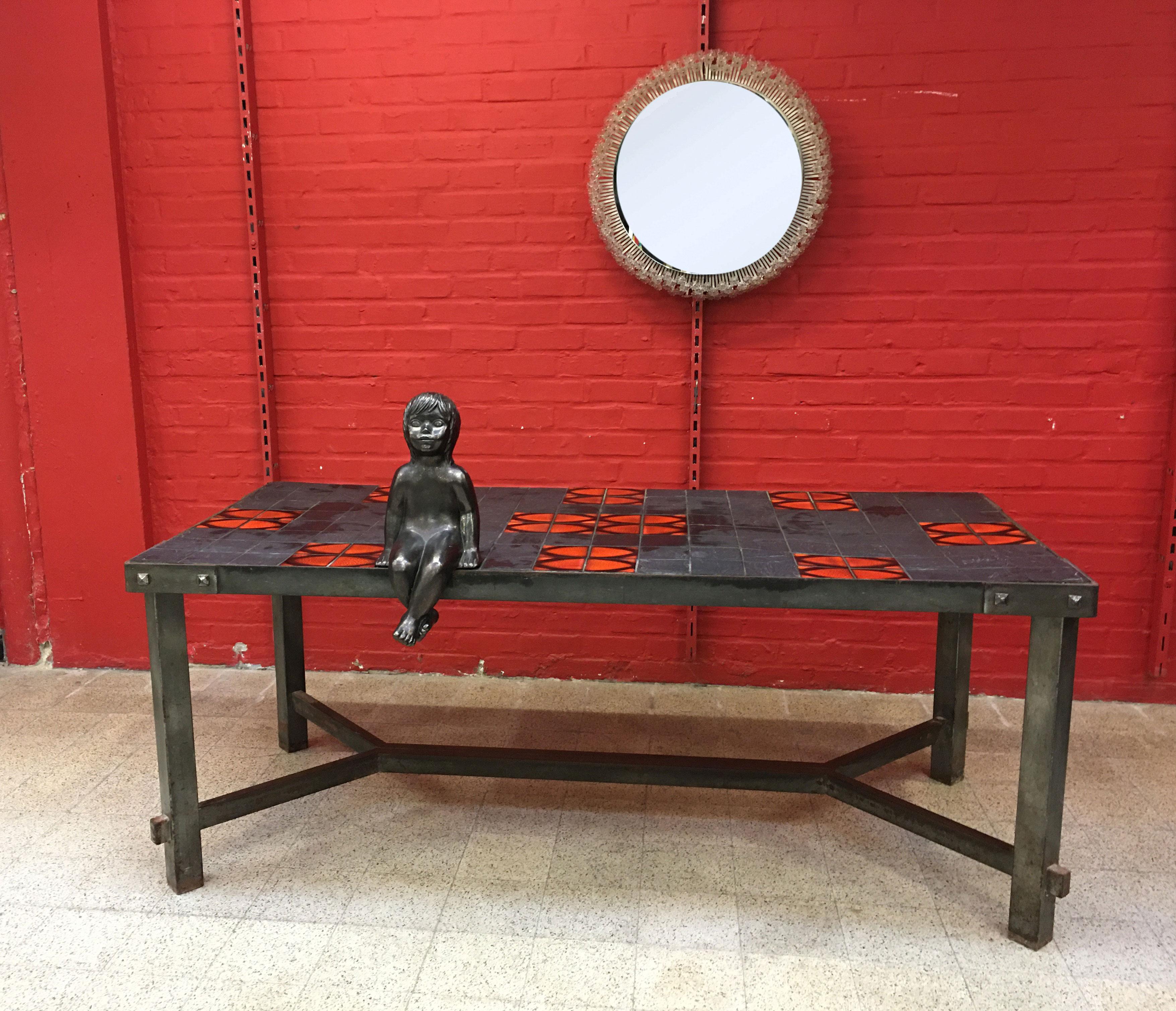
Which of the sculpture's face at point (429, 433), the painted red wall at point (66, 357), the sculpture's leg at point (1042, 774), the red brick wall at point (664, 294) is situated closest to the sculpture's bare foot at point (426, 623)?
the sculpture's face at point (429, 433)

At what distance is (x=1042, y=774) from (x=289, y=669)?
6.60 feet

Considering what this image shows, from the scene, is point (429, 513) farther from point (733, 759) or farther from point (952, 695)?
point (952, 695)

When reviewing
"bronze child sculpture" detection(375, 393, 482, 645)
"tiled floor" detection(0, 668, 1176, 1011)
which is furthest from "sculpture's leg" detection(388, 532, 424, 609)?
"tiled floor" detection(0, 668, 1176, 1011)

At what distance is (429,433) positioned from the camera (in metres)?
2.21

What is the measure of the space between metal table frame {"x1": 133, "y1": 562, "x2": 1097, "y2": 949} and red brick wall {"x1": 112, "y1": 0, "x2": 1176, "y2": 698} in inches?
31.4

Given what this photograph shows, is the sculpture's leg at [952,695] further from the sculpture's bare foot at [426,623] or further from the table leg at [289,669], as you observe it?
the table leg at [289,669]

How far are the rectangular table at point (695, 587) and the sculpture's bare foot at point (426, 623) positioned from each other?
6cm

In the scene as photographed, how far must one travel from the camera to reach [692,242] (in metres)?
3.19

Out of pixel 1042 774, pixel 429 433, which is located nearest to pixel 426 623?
pixel 429 433

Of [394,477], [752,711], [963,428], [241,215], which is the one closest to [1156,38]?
[963,428]

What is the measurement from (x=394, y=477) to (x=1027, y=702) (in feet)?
4.62

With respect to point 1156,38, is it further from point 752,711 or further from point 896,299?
point 752,711

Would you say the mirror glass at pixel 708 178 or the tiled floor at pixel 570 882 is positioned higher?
the mirror glass at pixel 708 178

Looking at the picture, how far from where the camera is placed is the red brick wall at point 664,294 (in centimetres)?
315
